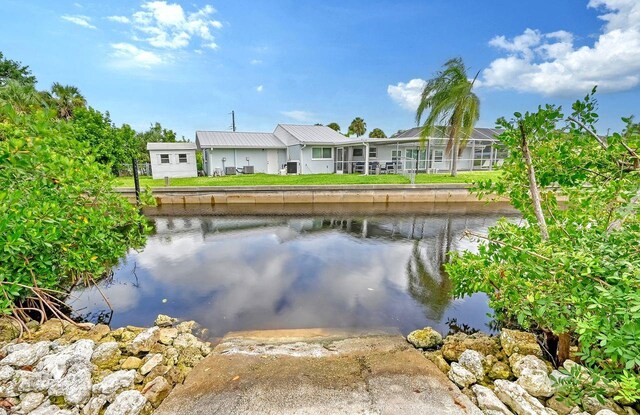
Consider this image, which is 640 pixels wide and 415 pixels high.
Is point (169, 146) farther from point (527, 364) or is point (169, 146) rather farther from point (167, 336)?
point (527, 364)

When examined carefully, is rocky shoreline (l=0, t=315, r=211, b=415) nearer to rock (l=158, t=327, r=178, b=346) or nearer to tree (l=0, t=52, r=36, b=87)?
rock (l=158, t=327, r=178, b=346)

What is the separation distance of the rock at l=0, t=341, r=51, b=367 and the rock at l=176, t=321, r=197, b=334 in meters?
1.25

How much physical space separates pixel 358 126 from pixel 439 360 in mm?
41604

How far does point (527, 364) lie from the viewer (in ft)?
7.89

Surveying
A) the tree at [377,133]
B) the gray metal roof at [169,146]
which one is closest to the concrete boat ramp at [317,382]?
the gray metal roof at [169,146]

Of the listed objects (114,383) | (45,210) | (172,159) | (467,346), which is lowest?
(467,346)

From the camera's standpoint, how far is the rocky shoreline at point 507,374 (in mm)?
1943

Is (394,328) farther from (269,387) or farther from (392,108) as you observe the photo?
(392,108)

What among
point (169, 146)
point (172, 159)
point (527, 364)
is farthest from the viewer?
point (172, 159)

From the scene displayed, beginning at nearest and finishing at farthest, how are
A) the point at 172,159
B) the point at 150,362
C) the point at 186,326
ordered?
1. the point at 150,362
2. the point at 186,326
3. the point at 172,159

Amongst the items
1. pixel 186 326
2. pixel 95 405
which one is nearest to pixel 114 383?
pixel 95 405

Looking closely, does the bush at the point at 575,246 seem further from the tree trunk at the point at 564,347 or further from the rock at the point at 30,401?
the rock at the point at 30,401

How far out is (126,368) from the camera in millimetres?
2627

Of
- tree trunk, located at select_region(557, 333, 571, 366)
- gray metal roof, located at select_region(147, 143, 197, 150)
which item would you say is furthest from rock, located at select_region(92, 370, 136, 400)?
gray metal roof, located at select_region(147, 143, 197, 150)
